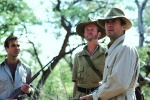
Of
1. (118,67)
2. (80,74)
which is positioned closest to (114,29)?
(118,67)

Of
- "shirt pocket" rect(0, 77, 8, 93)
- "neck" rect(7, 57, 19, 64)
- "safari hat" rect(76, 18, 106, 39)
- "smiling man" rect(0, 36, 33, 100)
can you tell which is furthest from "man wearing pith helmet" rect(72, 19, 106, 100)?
"shirt pocket" rect(0, 77, 8, 93)

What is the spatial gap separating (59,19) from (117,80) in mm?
17199

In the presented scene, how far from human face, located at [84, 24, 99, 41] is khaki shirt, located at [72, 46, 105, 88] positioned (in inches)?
7.6

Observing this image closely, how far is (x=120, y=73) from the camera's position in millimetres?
3197

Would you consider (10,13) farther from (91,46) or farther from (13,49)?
(91,46)

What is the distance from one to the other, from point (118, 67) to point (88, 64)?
5.85 ft

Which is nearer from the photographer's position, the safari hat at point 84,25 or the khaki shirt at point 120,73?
the khaki shirt at point 120,73

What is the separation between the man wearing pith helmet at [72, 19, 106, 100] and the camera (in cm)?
495

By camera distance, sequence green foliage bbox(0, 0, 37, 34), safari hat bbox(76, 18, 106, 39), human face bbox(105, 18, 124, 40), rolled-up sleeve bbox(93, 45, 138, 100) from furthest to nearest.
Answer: green foliage bbox(0, 0, 37, 34) < safari hat bbox(76, 18, 106, 39) < human face bbox(105, 18, 124, 40) < rolled-up sleeve bbox(93, 45, 138, 100)

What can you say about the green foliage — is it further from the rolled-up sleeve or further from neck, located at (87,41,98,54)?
the rolled-up sleeve

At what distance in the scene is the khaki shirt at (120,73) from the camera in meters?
3.20

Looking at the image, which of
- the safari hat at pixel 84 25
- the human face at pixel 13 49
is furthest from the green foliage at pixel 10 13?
the safari hat at pixel 84 25

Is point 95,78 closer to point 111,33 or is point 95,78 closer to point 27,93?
point 27,93

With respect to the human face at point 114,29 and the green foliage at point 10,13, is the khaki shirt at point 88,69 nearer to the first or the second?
the human face at point 114,29
